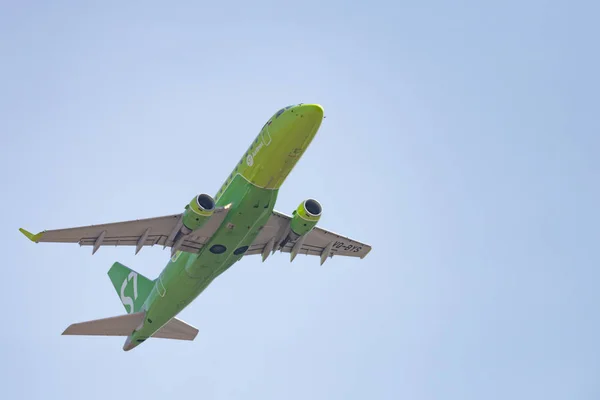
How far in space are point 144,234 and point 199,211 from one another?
4340mm

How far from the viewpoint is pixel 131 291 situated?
51.8 m

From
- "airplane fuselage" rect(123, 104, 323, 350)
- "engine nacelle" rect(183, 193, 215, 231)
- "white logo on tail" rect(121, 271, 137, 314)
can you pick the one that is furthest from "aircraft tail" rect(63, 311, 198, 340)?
"engine nacelle" rect(183, 193, 215, 231)

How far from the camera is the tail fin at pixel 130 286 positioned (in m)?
50.1

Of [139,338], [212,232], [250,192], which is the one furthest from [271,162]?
[139,338]

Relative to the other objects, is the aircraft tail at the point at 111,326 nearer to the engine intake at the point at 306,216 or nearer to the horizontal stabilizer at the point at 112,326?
the horizontal stabilizer at the point at 112,326

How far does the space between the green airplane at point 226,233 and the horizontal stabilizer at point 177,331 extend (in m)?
0.89

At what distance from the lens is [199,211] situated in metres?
40.0

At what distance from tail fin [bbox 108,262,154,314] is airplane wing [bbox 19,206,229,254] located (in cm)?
658

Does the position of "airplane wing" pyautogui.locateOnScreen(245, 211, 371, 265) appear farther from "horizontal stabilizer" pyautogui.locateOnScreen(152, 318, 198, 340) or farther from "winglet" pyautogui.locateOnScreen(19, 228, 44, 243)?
"winglet" pyautogui.locateOnScreen(19, 228, 44, 243)

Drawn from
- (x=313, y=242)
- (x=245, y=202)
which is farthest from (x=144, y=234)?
(x=313, y=242)

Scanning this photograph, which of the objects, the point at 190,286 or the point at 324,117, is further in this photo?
the point at 190,286

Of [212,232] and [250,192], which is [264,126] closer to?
[250,192]

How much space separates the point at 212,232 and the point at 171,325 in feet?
35.4

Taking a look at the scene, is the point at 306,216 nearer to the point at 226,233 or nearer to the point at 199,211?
the point at 226,233
